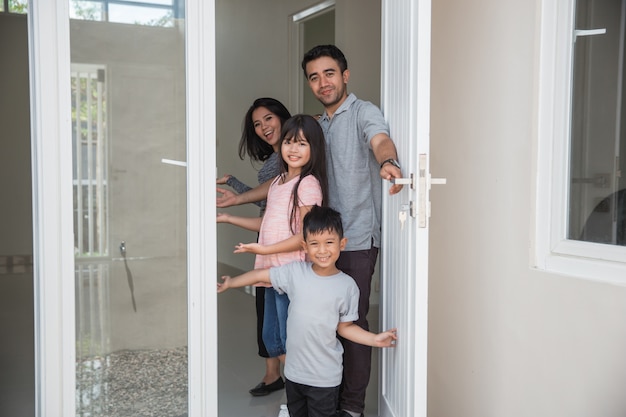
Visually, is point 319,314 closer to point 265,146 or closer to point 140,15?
point 265,146

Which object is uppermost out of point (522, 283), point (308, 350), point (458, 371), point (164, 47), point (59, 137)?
point (164, 47)

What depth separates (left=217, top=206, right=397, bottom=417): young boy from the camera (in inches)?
83.8

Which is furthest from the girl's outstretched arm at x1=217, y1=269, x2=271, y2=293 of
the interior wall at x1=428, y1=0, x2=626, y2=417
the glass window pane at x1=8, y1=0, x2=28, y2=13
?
the glass window pane at x1=8, y1=0, x2=28, y2=13

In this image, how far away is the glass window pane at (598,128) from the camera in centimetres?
184

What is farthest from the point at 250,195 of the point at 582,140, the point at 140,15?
the point at 582,140

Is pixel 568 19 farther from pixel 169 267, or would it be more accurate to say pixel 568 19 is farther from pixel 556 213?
pixel 169 267

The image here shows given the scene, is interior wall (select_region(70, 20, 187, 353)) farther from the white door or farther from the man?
the white door

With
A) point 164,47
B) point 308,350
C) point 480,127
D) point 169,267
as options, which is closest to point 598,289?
point 480,127

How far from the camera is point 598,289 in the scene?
178 cm

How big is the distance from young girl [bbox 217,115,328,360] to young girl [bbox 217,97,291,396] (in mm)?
387

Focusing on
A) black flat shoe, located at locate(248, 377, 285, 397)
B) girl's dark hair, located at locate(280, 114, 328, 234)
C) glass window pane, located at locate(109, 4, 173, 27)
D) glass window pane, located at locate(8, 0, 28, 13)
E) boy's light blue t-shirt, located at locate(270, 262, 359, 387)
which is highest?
glass window pane, located at locate(8, 0, 28, 13)

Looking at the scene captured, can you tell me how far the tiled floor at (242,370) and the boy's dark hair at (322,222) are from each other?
1.07m

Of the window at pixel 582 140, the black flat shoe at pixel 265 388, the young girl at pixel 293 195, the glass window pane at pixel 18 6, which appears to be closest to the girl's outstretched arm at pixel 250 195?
the young girl at pixel 293 195

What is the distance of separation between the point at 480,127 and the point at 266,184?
37.1 inches
